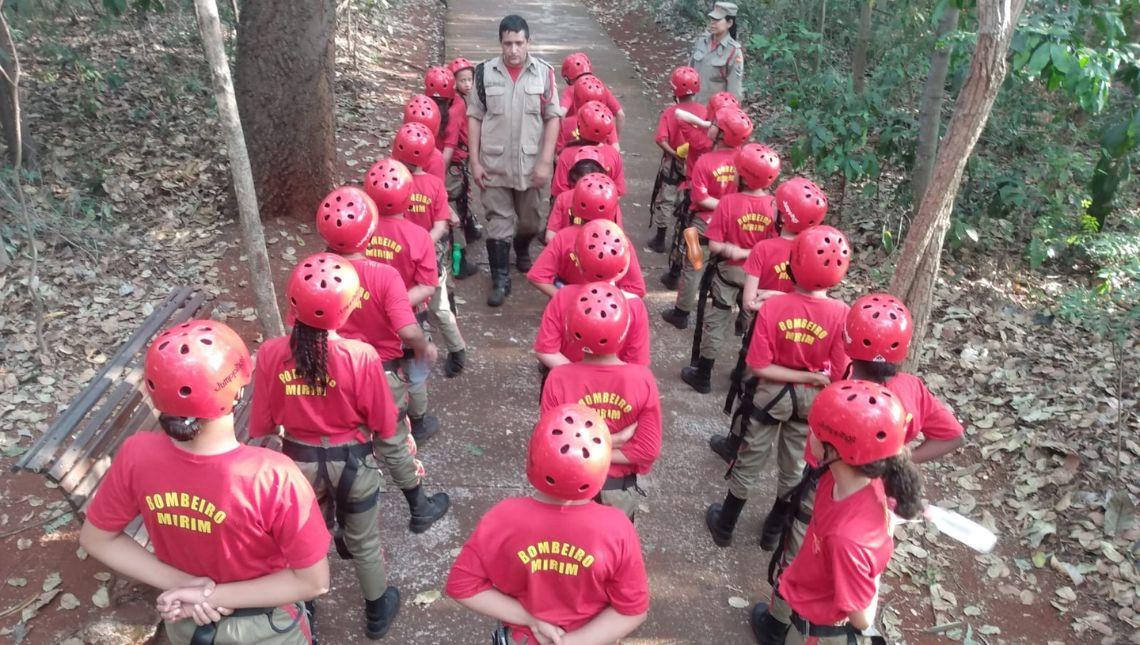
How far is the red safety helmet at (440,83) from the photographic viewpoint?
8164 millimetres

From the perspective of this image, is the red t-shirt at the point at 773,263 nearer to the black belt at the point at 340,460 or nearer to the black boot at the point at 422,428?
the black boot at the point at 422,428

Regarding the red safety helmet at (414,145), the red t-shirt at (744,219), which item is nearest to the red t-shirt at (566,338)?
the red t-shirt at (744,219)

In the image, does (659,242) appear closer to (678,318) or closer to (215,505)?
(678,318)

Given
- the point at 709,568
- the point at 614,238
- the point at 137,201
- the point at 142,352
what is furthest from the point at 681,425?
the point at 137,201

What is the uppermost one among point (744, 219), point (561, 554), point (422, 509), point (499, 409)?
point (744, 219)

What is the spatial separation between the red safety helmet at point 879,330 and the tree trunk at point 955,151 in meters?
1.55

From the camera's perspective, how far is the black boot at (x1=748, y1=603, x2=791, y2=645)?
4.52 m

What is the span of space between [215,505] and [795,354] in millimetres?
3331

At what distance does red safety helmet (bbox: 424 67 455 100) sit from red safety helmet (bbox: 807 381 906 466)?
613 cm

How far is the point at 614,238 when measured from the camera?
4.59 meters

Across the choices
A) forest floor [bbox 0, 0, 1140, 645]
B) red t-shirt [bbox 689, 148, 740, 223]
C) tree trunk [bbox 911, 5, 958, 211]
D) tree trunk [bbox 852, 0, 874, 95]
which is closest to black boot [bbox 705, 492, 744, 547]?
forest floor [bbox 0, 0, 1140, 645]

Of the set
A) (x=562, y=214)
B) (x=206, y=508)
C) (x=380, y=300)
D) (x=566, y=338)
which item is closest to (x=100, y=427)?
(x=380, y=300)

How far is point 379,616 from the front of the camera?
177 inches

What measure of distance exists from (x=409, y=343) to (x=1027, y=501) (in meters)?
4.78
